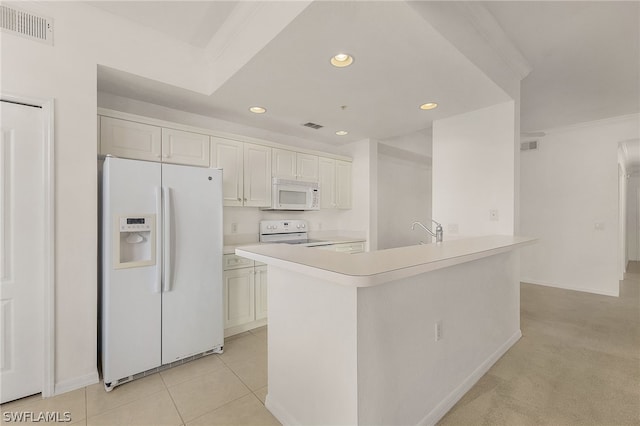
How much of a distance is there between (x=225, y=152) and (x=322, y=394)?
8.63 feet

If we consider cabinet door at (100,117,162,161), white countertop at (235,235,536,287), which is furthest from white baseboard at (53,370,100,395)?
cabinet door at (100,117,162,161)

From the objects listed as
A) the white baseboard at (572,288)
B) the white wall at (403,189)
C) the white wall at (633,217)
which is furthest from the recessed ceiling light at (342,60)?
the white wall at (633,217)

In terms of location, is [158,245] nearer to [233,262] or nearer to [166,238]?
[166,238]

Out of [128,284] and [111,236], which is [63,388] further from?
[111,236]

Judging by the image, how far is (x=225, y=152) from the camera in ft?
10.5

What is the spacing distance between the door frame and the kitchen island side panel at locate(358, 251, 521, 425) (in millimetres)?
2191

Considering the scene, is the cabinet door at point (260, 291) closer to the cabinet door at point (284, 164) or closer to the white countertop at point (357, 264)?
the cabinet door at point (284, 164)

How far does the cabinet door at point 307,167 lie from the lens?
12.9ft

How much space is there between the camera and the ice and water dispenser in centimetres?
212

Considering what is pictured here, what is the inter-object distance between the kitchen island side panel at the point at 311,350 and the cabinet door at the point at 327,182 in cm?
254

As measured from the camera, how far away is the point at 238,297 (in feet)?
9.84

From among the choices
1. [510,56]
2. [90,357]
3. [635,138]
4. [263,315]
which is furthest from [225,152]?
[635,138]

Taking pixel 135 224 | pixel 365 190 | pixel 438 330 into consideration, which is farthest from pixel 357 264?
pixel 365 190

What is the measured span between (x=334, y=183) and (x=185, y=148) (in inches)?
87.8
